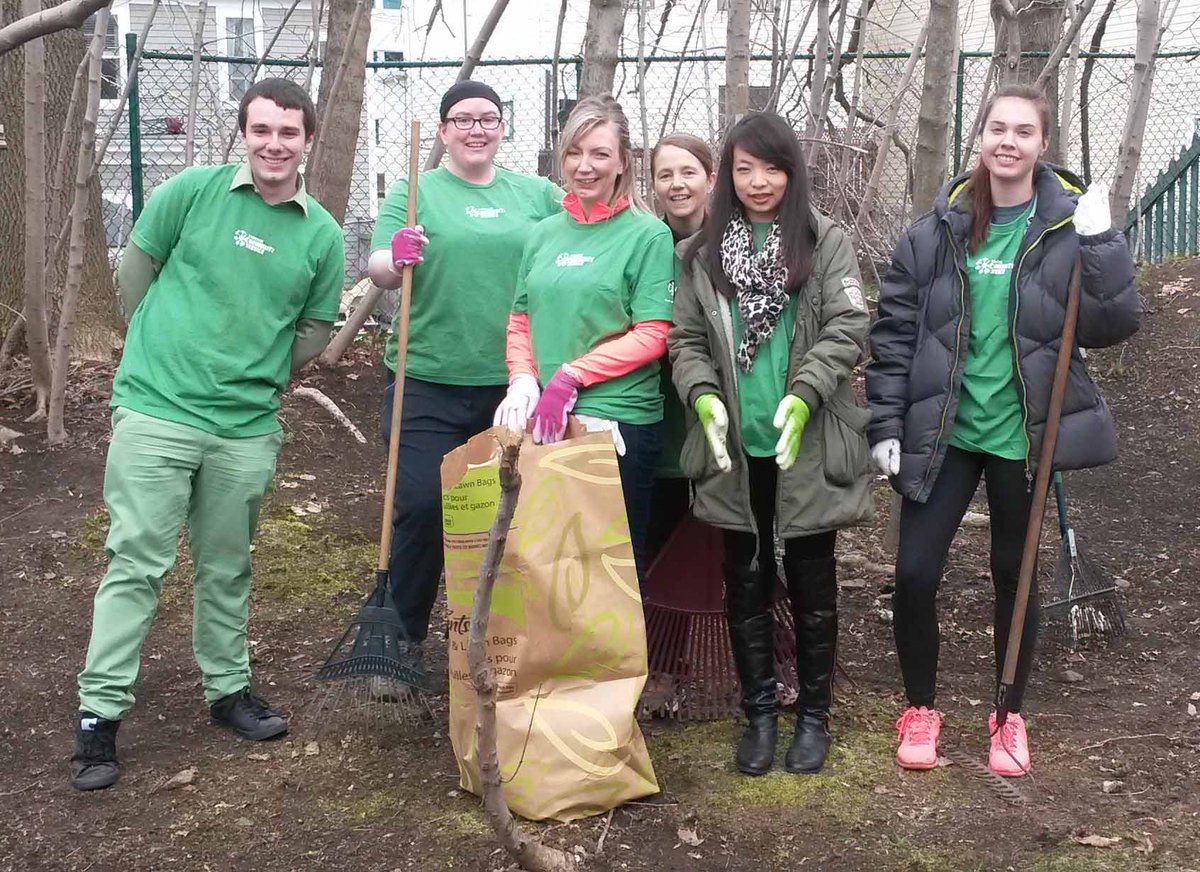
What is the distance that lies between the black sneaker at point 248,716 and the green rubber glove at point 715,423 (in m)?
1.49

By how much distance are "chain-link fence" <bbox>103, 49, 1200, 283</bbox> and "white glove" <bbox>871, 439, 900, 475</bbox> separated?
6.09ft

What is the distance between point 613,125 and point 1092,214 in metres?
1.19

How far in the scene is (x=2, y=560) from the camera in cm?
503

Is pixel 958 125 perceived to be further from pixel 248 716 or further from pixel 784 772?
pixel 248 716

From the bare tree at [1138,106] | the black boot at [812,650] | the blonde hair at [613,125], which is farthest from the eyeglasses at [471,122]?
the bare tree at [1138,106]

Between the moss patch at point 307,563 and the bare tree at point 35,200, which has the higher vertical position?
the bare tree at point 35,200

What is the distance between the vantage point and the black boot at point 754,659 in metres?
3.31

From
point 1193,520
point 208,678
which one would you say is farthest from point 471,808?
point 1193,520

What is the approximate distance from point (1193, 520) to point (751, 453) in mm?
3211

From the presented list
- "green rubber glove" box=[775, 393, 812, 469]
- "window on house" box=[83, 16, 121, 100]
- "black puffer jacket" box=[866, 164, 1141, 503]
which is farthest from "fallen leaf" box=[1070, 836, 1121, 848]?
"window on house" box=[83, 16, 121, 100]

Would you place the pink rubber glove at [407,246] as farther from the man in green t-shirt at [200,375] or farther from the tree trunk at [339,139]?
the tree trunk at [339,139]

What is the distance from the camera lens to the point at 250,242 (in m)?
3.37

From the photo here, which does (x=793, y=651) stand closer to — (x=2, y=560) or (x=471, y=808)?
(x=471, y=808)

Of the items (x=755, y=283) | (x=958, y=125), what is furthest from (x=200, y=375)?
(x=958, y=125)
